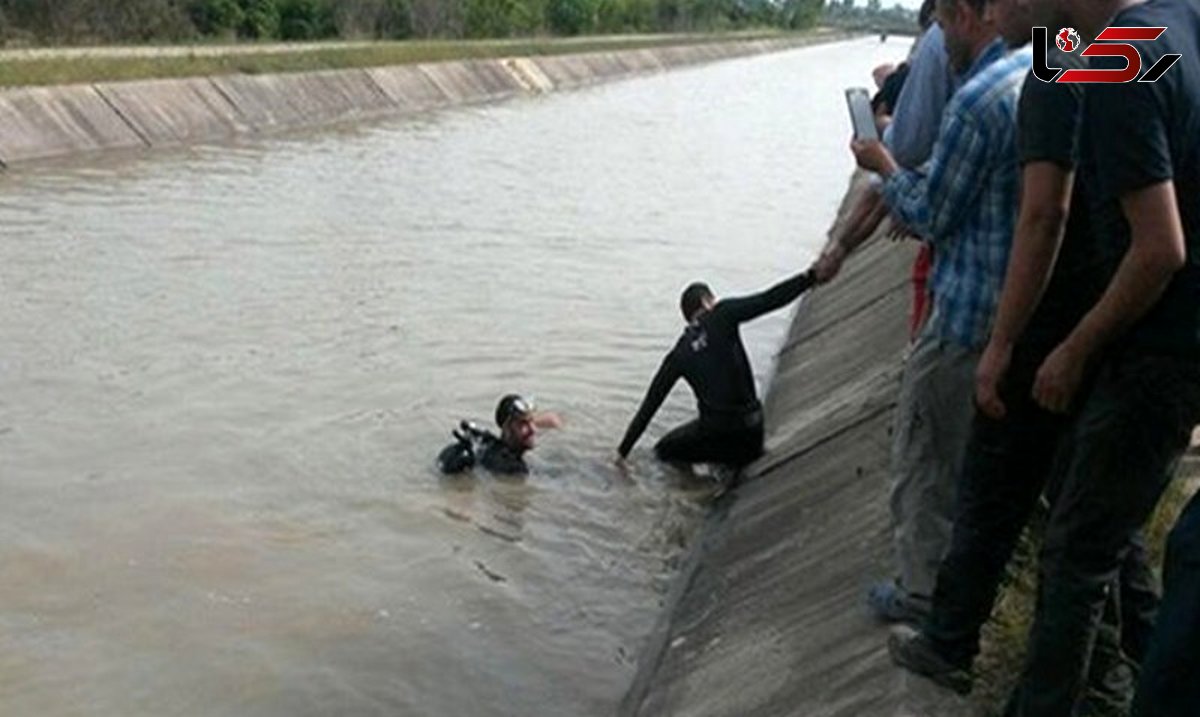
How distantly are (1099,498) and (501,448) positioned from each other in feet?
19.0

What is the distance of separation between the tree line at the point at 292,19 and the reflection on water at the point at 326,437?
520 inches

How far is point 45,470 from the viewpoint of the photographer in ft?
27.4

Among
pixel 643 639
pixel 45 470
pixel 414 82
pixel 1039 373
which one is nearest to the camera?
pixel 1039 373

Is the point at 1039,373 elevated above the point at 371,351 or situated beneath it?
elevated above

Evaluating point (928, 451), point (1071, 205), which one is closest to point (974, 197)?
point (1071, 205)

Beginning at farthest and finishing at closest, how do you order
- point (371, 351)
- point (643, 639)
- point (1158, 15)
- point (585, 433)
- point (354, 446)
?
point (371, 351), point (585, 433), point (354, 446), point (643, 639), point (1158, 15)

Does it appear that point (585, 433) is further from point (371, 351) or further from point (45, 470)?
point (45, 470)

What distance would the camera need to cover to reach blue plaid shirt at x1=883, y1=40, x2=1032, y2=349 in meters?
4.07

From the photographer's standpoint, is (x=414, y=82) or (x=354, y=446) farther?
(x=414, y=82)

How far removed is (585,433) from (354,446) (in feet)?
5.67

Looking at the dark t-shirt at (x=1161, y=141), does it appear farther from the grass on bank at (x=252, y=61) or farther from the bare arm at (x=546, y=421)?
the grass on bank at (x=252, y=61)

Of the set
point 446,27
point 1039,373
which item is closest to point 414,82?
point 446,27

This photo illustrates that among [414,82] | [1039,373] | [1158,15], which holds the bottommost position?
[414,82]

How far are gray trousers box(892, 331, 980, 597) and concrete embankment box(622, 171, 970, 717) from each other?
0.32 metres
